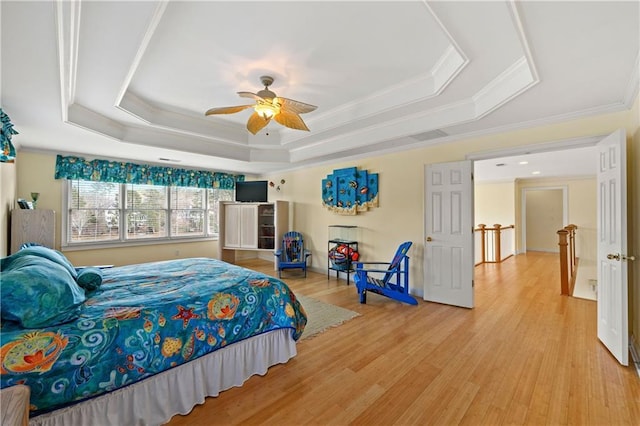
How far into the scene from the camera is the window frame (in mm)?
→ 4680

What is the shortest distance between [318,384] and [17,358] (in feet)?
5.69

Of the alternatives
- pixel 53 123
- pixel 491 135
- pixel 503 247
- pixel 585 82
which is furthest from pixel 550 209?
pixel 53 123

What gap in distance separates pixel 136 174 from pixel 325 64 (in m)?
4.63

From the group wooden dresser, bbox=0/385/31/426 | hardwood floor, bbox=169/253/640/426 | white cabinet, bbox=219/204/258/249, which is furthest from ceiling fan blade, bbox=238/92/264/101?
white cabinet, bbox=219/204/258/249

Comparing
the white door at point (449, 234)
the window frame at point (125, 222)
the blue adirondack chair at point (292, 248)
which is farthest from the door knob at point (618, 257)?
the window frame at point (125, 222)

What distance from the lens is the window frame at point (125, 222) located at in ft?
15.4

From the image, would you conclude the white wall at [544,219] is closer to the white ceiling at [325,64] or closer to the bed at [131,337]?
the white ceiling at [325,64]

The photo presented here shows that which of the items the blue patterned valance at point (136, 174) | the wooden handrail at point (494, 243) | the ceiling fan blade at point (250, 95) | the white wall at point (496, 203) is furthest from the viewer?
the white wall at point (496, 203)

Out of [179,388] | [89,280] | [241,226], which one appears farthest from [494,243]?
[89,280]

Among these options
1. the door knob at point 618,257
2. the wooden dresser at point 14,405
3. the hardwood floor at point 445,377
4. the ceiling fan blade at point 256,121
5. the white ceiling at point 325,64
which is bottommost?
the hardwood floor at point 445,377

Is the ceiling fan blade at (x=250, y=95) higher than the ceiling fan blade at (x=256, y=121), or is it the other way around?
the ceiling fan blade at (x=250, y=95)

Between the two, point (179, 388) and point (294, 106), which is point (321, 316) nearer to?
point (179, 388)

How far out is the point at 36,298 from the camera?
1.40 m

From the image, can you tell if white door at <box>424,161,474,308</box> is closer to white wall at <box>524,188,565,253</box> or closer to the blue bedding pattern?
the blue bedding pattern
